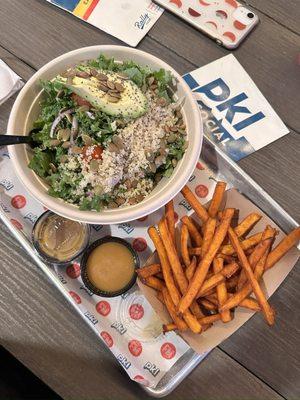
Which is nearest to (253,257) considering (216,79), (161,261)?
(161,261)

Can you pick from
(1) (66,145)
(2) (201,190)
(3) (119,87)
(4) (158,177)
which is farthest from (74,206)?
(2) (201,190)

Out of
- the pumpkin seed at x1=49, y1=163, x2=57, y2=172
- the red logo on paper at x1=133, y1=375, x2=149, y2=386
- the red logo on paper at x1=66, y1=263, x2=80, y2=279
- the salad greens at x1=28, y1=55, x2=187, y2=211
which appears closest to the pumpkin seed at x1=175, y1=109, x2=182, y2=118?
the salad greens at x1=28, y1=55, x2=187, y2=211

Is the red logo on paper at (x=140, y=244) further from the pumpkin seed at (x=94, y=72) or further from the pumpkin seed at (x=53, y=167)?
the pumpkin seed at (x=94, y=72)

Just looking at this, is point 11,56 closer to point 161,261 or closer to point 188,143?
point 188,143

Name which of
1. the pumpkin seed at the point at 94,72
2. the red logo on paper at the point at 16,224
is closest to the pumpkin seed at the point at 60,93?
the pumpkin seed at the point at 94,72

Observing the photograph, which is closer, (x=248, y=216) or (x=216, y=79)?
(x=248, y=216)

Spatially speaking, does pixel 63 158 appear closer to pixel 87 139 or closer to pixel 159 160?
pixel 87 139
